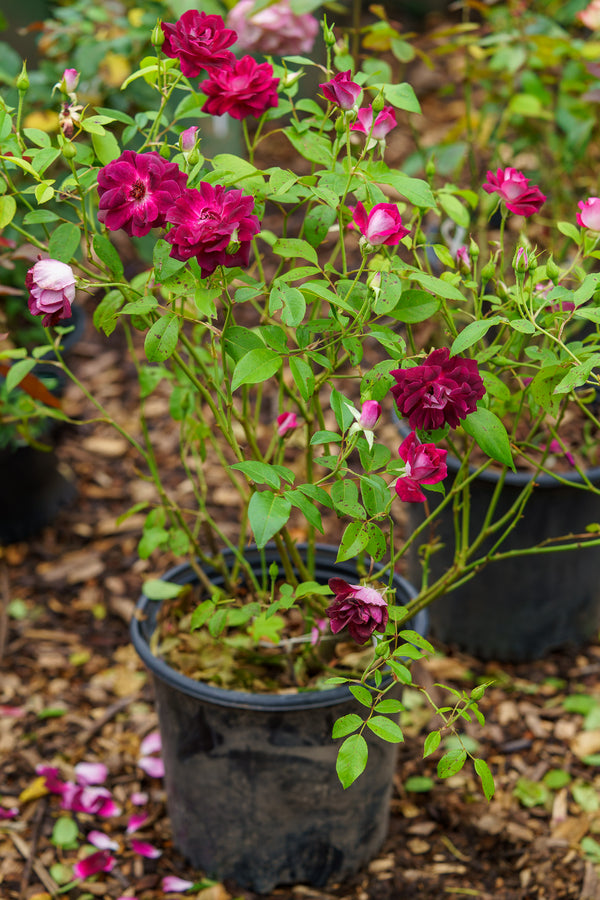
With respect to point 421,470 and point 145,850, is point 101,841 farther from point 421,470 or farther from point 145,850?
point 421,470

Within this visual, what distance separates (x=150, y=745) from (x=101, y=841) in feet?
0.75

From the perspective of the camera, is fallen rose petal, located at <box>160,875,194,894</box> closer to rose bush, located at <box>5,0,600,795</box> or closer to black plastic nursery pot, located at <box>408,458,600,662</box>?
rose bush, located at <box>5,0,600,795</box>

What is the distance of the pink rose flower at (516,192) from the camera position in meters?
0.95

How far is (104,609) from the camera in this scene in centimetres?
202

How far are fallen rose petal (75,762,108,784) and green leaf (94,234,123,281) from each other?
1.02 m

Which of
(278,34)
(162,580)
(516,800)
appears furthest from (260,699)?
(278,34)

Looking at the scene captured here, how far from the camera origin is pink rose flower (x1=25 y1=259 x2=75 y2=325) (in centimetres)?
85

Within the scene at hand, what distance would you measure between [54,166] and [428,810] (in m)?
1.76

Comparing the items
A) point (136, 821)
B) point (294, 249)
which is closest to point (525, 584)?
point (136, 821)

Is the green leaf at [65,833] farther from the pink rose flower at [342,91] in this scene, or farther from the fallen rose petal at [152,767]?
the pink rose flower at [342,91]

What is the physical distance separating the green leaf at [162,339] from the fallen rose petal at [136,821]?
0.94m

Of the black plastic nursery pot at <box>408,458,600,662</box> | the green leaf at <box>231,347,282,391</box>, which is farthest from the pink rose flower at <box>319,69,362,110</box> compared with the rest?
the black plastic nursery pot at <box>408,458,600,662</box>

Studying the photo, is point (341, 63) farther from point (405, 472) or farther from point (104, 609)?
point (104, 609)

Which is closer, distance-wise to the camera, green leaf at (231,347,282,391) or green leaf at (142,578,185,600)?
green leaf at (231,347,282,391)
